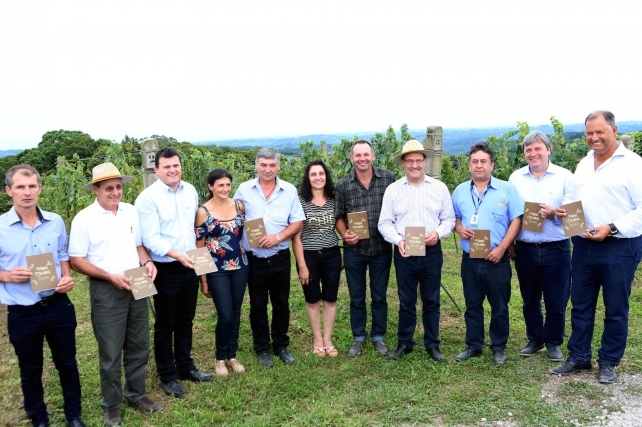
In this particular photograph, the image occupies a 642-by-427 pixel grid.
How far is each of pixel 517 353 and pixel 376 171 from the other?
2247 millimetres

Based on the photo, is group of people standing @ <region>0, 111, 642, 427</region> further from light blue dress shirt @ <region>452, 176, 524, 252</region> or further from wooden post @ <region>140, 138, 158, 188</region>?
wooden post @ <region>140, 138, 158, 188</region>

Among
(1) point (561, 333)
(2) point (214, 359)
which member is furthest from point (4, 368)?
(1) point (561, 333)

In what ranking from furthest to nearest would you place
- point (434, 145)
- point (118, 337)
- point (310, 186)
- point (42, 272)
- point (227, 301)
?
point (434, 145), point (310, 186), point (227, 301), point (118, 337), point (42, 272)

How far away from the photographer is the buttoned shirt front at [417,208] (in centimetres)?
461

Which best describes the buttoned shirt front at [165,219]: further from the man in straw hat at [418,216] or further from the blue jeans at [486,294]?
the blue jeans at [486,294]

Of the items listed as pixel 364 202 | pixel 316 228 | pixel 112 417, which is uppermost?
pixel 364 202

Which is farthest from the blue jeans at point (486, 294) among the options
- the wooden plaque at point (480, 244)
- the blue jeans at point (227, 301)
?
the blue jeans at point (227, 301)

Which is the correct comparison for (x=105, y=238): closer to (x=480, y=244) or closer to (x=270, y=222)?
(x=270, y=222)

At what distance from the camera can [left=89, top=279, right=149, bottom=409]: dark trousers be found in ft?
12.1

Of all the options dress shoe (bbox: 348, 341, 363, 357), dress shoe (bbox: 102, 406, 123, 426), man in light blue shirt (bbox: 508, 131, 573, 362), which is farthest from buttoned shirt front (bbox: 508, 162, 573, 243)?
dress shoe (bbox: 102, 406, 123, 426)

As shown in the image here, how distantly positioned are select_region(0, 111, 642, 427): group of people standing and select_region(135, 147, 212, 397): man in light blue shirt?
11 mm

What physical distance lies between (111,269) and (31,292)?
1.68 ft

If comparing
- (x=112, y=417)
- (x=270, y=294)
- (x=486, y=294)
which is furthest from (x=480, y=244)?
(x=112, y=417)

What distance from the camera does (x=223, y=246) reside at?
4.34 meters
